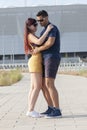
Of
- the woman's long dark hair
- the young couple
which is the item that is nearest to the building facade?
the woman's long dark hair

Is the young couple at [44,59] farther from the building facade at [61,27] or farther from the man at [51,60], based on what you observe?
the building facade at [61,27]

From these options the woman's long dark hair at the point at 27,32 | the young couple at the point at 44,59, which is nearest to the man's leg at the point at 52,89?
the young couple at the point at 44,59

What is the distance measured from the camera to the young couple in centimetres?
925

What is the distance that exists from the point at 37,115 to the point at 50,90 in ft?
1.53

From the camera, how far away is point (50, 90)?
9266 mm

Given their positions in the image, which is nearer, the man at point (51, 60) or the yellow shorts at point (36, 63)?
the man at point (51, 60)

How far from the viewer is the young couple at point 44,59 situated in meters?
9.25

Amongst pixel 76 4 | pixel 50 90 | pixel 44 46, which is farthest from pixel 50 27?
pixel 76 4

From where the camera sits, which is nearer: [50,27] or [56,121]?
[56,121]

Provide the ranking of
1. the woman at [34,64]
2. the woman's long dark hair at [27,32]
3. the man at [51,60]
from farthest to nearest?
the woman's long dark hair at [27,32] → the woman at [34,64] → the man at [51,60]

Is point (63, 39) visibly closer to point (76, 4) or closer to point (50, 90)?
point (76, 4)

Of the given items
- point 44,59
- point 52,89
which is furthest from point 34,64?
point 52,89

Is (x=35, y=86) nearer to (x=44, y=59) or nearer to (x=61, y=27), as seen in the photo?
(x=44, y=59)

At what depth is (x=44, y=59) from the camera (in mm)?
9352
